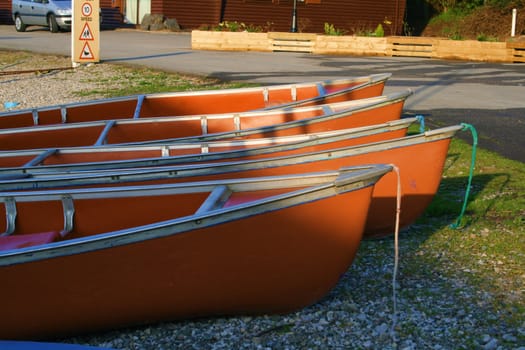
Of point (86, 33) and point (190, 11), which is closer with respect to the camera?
point (86, 33)

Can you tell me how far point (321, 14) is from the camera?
34.2m

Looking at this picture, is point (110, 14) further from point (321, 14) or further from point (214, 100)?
point (214, 100)

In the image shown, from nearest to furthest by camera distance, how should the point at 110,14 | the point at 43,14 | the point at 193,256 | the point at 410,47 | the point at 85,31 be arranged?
1. the point at 193,256
2. the point at 85,31
3. the point at 410,47
4. the point at 43,14
5. the point at 110,14

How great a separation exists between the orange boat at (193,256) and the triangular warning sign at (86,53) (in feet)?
45.8

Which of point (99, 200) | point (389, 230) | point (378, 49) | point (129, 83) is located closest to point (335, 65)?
point (378, 49)

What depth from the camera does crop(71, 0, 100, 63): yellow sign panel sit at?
18.0 metres

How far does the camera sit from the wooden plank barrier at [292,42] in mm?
24250

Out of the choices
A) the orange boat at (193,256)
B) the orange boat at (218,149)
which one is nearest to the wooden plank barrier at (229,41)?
the orange boat at (218,149)

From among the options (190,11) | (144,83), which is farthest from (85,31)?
(190,11)

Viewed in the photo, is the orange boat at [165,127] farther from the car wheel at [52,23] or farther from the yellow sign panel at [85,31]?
the car wheel at [52,23]

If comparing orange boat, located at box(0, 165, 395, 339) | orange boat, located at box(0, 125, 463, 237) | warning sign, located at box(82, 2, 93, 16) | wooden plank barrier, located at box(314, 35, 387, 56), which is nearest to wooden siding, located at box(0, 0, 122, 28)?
wooden plank barrier, located at box(314, 35, 387, 56)

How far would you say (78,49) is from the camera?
18.5 metres

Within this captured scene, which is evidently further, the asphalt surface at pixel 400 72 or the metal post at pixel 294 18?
the metal post at pixel 294 18

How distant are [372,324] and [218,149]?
2.34m
